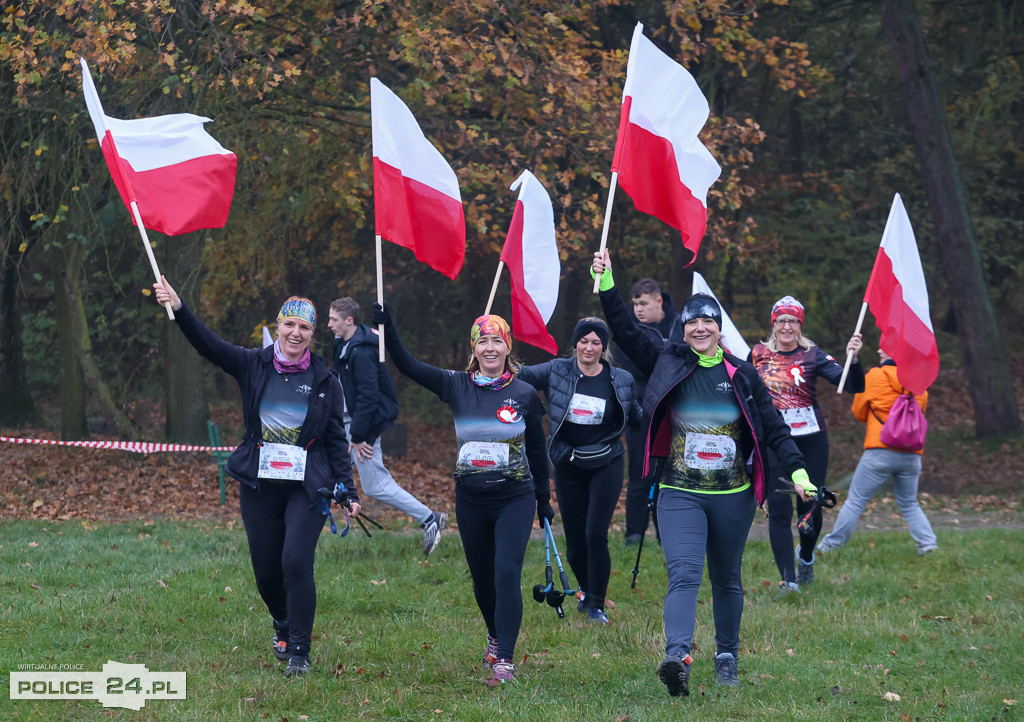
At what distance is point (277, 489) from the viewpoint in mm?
6242

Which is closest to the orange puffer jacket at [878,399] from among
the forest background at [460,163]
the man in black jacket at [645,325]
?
the man in black jacket at [645,325]

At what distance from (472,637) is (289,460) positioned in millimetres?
1799

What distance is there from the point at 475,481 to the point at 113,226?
14307mm

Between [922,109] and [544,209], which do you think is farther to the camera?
[922,109]

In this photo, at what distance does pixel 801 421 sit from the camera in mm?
8227

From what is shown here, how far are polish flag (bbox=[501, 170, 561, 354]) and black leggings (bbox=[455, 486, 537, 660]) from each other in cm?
174

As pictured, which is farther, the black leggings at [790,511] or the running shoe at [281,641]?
the black leggings at [790,511]

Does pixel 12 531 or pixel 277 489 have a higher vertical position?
pixel 277 489

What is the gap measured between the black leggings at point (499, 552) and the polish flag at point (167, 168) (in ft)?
7.40

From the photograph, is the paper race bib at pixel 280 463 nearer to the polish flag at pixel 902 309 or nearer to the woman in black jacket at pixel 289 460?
the woman in black jacket at pixel 289 460

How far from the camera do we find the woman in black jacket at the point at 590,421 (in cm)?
745

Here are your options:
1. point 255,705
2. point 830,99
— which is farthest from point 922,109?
point 255,705

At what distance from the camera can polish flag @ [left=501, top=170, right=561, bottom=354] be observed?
7.82 metres

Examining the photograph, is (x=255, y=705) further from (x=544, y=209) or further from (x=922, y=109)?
(x=922, y=109)
